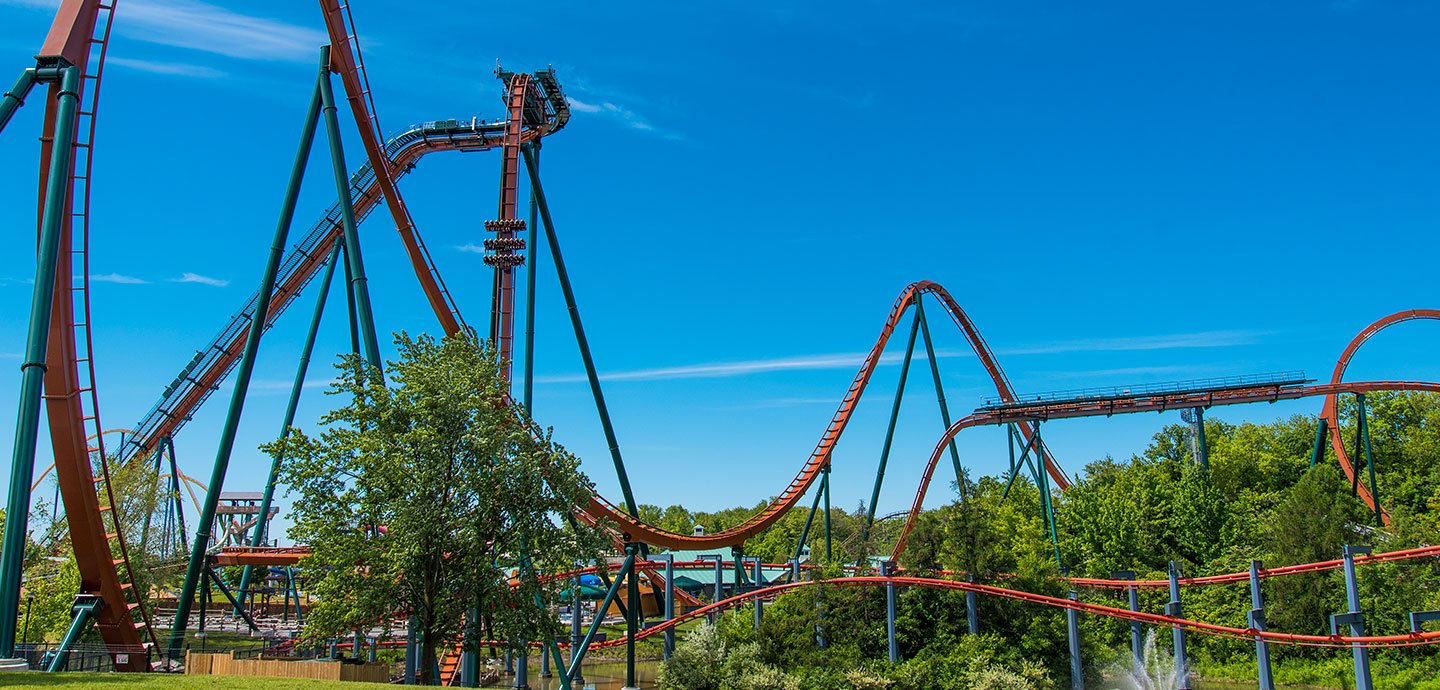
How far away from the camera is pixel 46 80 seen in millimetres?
14750

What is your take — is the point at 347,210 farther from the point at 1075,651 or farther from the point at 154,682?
the point at 1075,651

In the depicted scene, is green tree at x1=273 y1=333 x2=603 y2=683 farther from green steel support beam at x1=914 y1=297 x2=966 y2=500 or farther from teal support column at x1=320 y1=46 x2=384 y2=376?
green steel support beam at x1=914 y1=297 x2=966 y2=500

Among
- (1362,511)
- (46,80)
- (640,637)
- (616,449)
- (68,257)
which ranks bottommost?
(640,637)

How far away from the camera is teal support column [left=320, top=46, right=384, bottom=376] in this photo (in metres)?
18.1

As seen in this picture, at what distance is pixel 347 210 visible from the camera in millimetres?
19266

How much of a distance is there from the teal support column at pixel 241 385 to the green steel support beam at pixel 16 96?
16.6ft

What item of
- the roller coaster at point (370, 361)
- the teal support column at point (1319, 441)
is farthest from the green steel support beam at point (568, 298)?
the teal support column at point (1319, 441)

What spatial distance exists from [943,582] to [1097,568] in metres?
14.4

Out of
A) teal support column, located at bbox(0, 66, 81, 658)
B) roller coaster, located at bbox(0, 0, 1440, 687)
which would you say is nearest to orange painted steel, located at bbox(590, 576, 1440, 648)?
roller coaster, located at bbox(0, 0, 1440, 687)

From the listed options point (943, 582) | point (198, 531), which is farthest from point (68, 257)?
point (943, 582)

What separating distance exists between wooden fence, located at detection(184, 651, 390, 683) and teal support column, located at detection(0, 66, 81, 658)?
10.5ft

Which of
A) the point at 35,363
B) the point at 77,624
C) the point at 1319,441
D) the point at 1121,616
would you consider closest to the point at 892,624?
the point at 1121,616

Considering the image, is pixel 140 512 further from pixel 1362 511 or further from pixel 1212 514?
pixel 1362 511

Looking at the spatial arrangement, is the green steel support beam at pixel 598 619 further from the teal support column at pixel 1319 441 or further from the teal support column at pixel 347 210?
the teal support column at pixel 1319 441
